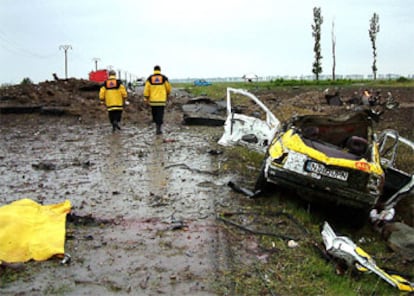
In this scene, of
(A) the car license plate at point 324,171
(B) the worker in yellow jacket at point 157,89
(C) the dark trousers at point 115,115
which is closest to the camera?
(A) the car license plate at point 324,171

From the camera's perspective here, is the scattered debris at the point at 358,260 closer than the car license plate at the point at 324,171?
Yes

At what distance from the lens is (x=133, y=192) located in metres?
7.84

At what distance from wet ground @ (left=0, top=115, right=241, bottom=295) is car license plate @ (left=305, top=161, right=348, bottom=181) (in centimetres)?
136

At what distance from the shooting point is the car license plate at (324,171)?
654cm

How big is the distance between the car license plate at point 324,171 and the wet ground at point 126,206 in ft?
4.45

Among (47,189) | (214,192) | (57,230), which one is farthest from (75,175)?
(57,230)

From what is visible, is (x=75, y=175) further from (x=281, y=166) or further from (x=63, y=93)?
(x=63, y=93)

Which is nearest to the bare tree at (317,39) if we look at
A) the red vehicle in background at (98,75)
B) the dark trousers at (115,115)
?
the red vehicle in background at (98,75)

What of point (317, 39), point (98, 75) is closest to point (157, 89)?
point (98, 75)

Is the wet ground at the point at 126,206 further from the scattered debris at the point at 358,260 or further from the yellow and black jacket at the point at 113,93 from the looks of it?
the scattered debris at the point at 358,260

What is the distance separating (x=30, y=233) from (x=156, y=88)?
29.7 feet

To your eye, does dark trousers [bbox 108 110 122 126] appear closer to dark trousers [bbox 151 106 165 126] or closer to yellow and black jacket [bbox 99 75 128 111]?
yellow and black jacket [bbox 99 75 128 111]

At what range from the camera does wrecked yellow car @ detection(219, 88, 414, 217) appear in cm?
655

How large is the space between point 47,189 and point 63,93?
51.6 ft
